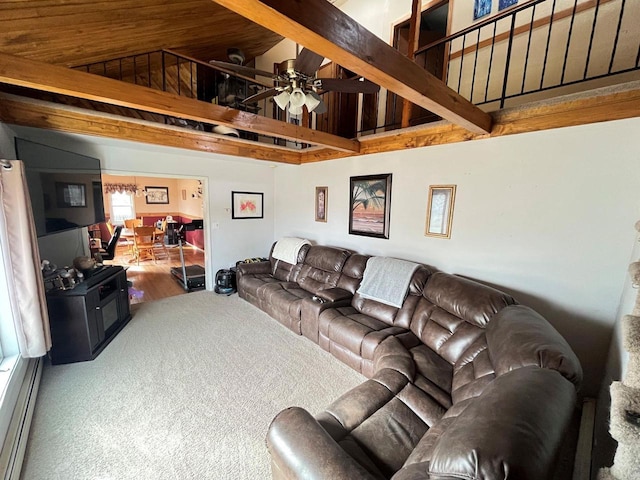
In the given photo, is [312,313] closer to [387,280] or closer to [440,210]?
[387,280]

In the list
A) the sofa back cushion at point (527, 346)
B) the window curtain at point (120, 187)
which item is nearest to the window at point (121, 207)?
the window curtain at point (120, 187)

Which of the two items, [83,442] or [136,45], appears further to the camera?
[136,45]

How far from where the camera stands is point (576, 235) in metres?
2.13

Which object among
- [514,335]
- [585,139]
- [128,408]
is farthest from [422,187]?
[128,408]

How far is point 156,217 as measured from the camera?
29.8 ft

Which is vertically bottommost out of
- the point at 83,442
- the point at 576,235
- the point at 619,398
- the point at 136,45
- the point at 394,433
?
the point at 83,442

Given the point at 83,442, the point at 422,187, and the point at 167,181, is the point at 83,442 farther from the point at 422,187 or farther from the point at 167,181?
the point at 167,181

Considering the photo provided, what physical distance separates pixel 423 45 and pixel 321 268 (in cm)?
364

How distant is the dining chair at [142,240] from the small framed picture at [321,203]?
14.4 feet

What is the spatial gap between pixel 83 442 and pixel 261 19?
8.89 ft

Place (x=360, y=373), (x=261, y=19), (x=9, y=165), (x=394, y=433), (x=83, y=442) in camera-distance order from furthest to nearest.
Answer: (x=360, y=373) < (x=9, y=165) < (x=83, y=442) < (x=394, y=433) < (x=261, y=19)

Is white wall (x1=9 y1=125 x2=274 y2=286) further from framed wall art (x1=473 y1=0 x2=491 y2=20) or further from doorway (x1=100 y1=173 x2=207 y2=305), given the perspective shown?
framed wall art (x1=473 y1=0 x2=491 y2=20)

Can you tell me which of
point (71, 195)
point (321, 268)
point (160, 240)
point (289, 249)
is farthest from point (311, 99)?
point (160, 240)

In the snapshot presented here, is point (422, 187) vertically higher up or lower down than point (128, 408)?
higher up
